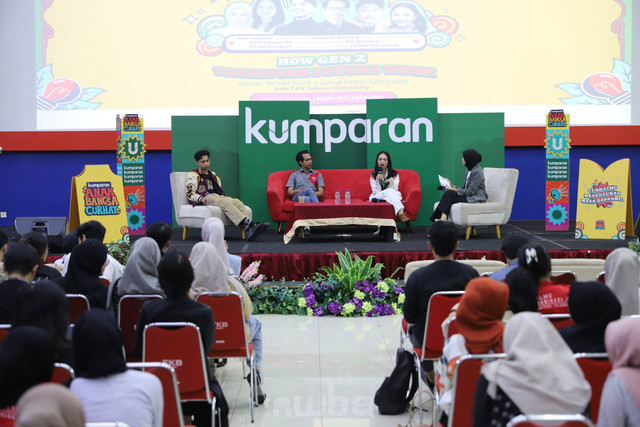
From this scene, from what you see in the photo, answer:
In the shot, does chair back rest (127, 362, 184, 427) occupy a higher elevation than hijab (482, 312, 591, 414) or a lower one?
lower

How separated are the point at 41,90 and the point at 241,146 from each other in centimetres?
300

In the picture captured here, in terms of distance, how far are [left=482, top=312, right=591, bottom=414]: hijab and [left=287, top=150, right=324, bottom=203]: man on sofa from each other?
6.82 m

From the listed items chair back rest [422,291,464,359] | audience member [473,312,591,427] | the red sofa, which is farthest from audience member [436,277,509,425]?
the red sofa

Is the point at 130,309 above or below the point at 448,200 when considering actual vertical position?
below

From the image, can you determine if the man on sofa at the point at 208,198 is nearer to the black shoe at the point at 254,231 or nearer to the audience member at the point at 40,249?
the black shoe at the point at 254,231

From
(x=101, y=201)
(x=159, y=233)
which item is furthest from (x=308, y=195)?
(x=159, y=233)

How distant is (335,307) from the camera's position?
6.30m

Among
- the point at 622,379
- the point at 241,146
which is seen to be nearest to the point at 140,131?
the point at 241,146

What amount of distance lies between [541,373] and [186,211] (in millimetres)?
6693

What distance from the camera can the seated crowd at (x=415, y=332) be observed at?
1.99 m

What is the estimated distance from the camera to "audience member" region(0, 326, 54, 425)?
6.33ft

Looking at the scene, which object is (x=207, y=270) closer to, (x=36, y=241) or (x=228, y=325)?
(x=228, y=325)

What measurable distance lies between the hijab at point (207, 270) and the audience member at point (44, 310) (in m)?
1.28

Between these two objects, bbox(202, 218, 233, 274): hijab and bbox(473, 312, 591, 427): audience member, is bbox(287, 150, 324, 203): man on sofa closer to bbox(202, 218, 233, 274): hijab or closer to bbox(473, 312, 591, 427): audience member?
→ bbox(202, 218, 233, 274): hijab
